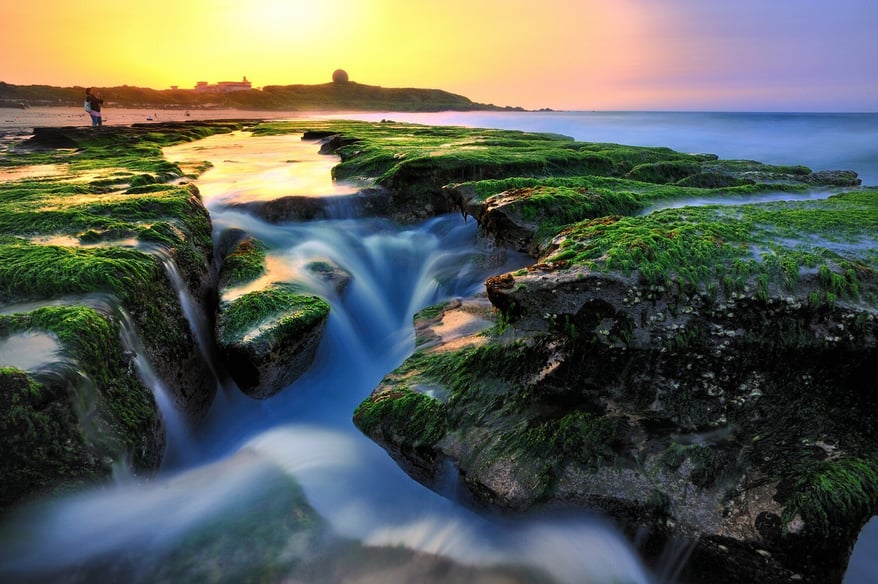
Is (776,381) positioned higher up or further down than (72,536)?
higher up

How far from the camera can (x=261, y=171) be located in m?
14.4

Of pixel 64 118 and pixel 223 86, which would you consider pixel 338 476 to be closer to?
pixel 64 118

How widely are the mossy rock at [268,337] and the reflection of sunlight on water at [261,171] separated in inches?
194

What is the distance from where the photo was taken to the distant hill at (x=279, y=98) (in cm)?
10069

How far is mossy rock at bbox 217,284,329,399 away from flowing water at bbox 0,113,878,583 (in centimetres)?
23

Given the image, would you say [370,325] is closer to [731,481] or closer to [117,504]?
[117,504]

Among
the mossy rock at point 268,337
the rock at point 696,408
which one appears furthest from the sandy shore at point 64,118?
the rock at point 696,408

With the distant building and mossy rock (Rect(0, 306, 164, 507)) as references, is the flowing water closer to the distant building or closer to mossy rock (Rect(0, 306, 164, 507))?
mossy rock (Rect(0, 306, 164, 507))

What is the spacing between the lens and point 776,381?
3.89 metres

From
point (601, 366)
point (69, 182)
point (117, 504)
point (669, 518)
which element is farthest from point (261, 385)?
point (69, 182)

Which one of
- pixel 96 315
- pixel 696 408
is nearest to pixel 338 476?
pixel 96 315

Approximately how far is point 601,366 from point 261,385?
147 inches

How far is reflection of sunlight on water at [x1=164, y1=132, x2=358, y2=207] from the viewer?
10.9 meters

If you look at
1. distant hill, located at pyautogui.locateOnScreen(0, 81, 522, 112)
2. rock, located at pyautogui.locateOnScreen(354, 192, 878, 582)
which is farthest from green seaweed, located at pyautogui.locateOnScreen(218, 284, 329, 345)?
distant hill, located at pyautogui.locateOnScreen(0, 81, 522, 112)
